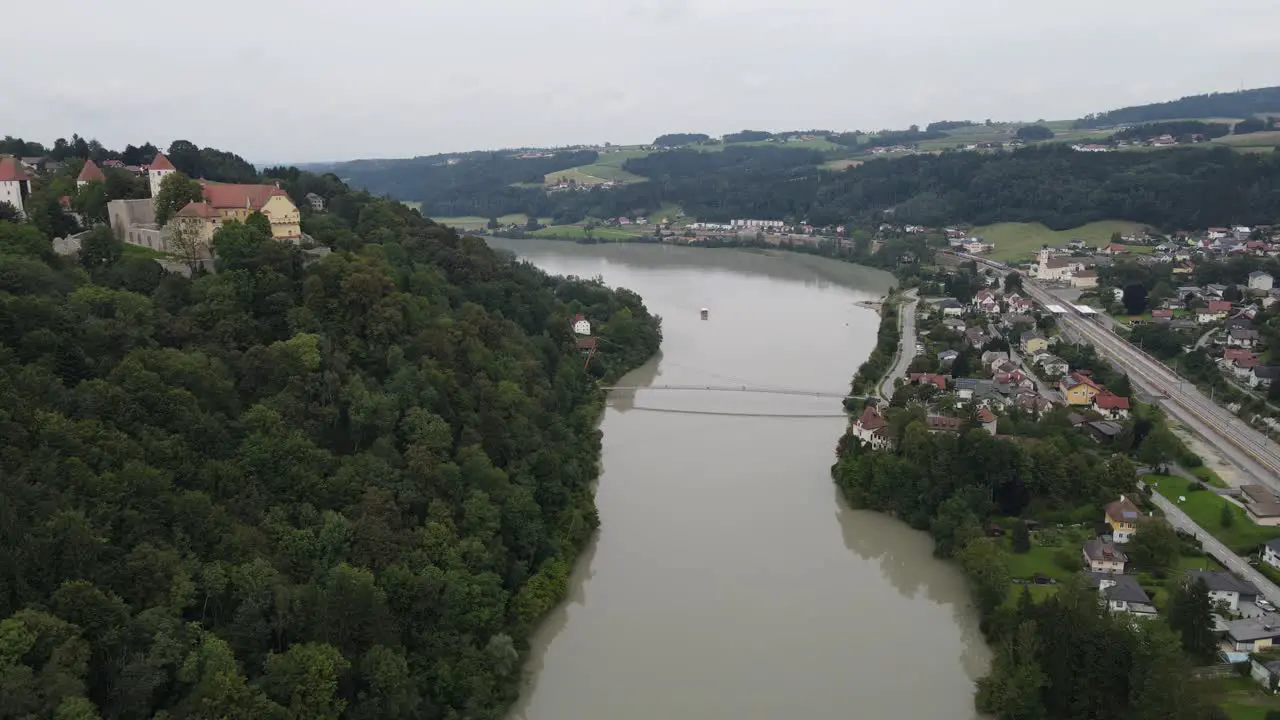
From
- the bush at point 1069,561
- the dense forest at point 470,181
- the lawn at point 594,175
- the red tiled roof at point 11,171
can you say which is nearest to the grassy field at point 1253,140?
the lawn at point 594,175

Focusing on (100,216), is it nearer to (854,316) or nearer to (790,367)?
(790,367)

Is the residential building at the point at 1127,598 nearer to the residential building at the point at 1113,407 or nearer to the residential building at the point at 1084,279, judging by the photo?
the residential building at the point at 1113,407

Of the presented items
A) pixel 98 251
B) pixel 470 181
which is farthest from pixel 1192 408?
pixel 470 181

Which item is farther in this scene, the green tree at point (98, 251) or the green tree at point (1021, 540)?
the green tree at point (98, 251)

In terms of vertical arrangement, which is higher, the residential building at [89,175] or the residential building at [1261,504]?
the residential building at [89,175]

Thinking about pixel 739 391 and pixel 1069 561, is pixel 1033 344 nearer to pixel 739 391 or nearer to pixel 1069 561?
pixel 739 391

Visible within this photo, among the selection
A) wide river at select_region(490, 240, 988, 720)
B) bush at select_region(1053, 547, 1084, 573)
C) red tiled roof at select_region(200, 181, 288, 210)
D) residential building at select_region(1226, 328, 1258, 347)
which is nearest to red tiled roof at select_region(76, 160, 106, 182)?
red tiled roof at select_region(200, 181, 288, 210)
